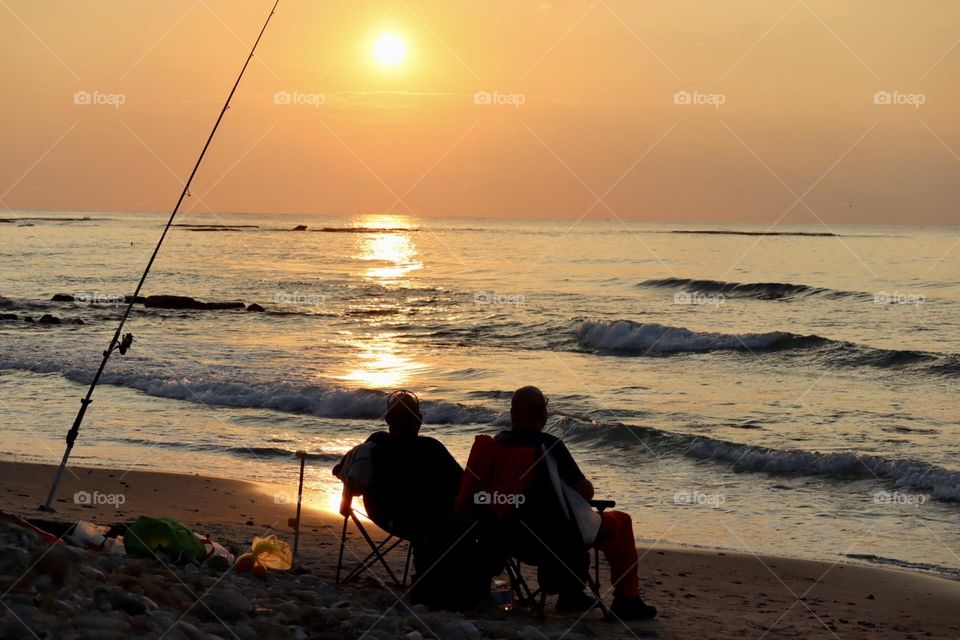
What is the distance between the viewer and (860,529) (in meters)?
9.03

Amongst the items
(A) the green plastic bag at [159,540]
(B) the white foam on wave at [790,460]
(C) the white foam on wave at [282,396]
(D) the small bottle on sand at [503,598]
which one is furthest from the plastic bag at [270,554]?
(C) the white foam on wave at [282,396]

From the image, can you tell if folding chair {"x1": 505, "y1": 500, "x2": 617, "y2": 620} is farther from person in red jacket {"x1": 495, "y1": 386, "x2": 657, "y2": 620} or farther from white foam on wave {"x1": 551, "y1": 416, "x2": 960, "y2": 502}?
white foam on wave {"x1": 551, "y1": 416, "x2": 960, "y2": 502}

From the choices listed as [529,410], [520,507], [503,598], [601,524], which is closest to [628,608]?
[601,524]

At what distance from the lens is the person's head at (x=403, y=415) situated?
5504 mm

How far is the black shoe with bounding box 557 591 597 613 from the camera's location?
18.2ft

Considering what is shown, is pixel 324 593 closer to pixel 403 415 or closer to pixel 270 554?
pixel 270 554

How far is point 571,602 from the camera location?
5.55m

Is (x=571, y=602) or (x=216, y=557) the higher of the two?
(x=216, y=557)

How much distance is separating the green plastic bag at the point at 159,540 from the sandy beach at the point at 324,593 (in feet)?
0.68

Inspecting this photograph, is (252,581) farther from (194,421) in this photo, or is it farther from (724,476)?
(194,421)

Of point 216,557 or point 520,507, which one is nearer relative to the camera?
point 520,507

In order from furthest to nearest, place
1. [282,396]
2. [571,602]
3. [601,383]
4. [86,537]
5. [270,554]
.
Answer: [601,383] → [282,396] → [270,554] → [571,602] → [86,537]

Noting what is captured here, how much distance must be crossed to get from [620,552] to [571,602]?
356 mm

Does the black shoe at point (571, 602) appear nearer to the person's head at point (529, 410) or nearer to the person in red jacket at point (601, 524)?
the person in red jacket at point (601, 524)
